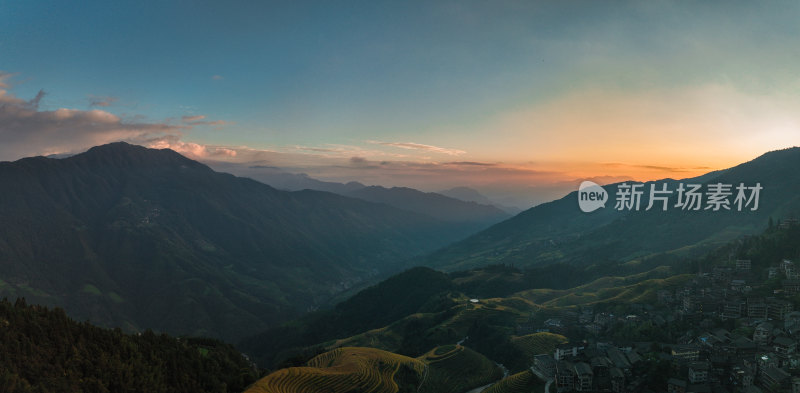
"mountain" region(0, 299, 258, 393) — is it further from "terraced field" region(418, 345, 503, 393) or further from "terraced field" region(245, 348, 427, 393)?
"terraced field" region(418, 345, 503, 393)

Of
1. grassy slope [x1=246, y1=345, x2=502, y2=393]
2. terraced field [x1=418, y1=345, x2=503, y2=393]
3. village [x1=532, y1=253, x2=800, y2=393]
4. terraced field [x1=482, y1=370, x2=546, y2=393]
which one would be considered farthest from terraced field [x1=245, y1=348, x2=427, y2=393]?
village [x1=532, y1=253, x2=800, y2=393]

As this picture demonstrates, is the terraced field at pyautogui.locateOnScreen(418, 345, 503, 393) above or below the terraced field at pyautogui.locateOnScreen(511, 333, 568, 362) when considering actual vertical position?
below

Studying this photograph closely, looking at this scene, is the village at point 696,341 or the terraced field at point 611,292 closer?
the village at point 696,341

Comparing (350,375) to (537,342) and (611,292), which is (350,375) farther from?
(611,292)

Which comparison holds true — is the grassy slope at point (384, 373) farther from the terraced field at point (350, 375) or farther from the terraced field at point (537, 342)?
the terraced field at point (537, 342)

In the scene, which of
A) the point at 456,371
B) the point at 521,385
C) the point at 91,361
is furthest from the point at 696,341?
the point at 91,361

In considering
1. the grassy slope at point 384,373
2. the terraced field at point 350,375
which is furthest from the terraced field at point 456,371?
the terraced field at point 350,375

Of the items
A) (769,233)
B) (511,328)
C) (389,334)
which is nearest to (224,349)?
(389,334)
